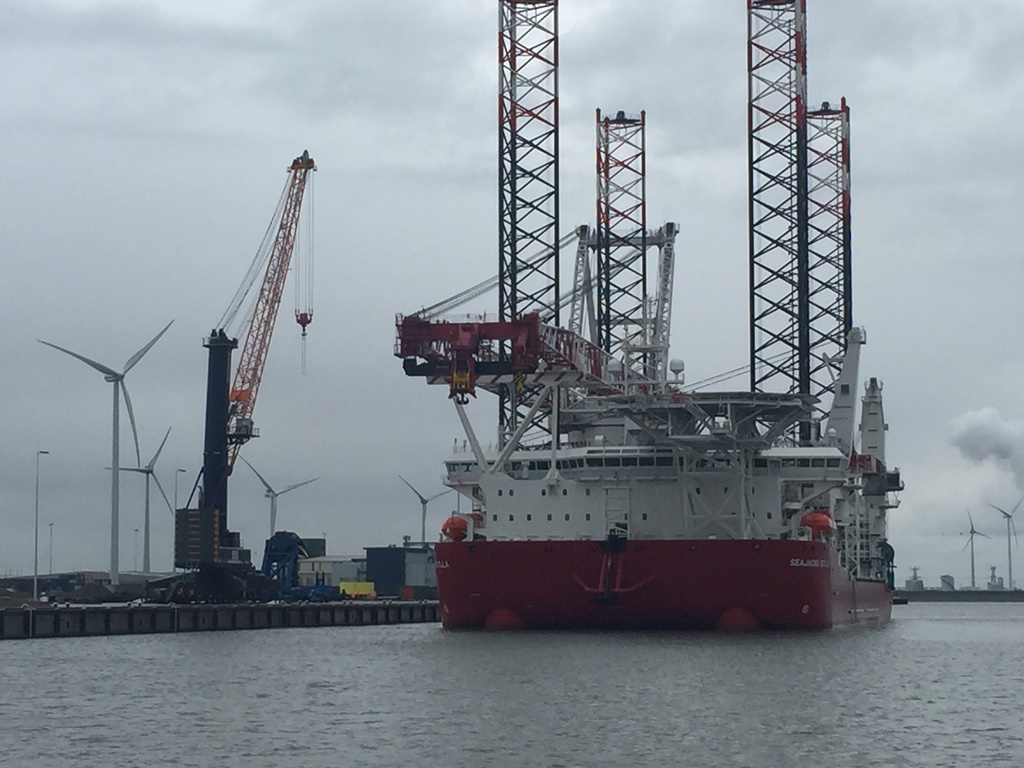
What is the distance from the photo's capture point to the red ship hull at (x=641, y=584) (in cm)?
7256

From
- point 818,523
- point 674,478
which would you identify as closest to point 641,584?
point 674,478

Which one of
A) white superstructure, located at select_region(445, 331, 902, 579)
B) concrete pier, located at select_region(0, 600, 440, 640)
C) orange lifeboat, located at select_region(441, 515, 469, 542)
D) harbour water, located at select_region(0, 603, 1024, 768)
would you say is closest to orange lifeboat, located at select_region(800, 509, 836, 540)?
white superstructure, located at select_region(445, 331, 902, 579)

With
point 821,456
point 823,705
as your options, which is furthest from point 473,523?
point 823,705

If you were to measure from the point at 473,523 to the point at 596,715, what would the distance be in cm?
3543

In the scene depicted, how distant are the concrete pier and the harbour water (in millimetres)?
7433

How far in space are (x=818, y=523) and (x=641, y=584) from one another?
8.73 metres

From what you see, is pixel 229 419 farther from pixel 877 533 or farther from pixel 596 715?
pixel 596 715

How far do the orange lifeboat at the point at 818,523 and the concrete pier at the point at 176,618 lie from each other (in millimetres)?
30993

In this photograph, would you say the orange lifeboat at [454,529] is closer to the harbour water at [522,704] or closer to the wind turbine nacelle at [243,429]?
the harbour water at [522,704]

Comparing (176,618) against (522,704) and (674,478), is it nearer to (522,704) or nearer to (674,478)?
(674,478)

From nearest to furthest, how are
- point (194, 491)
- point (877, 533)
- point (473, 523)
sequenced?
point (473, 523), point (877, 533), point (194, 491)

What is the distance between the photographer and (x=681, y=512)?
3002 inches

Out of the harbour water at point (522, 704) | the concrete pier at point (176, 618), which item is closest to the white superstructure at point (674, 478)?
the harbour water at point (522, 704)

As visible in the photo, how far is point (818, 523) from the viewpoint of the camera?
7631 centimetres
